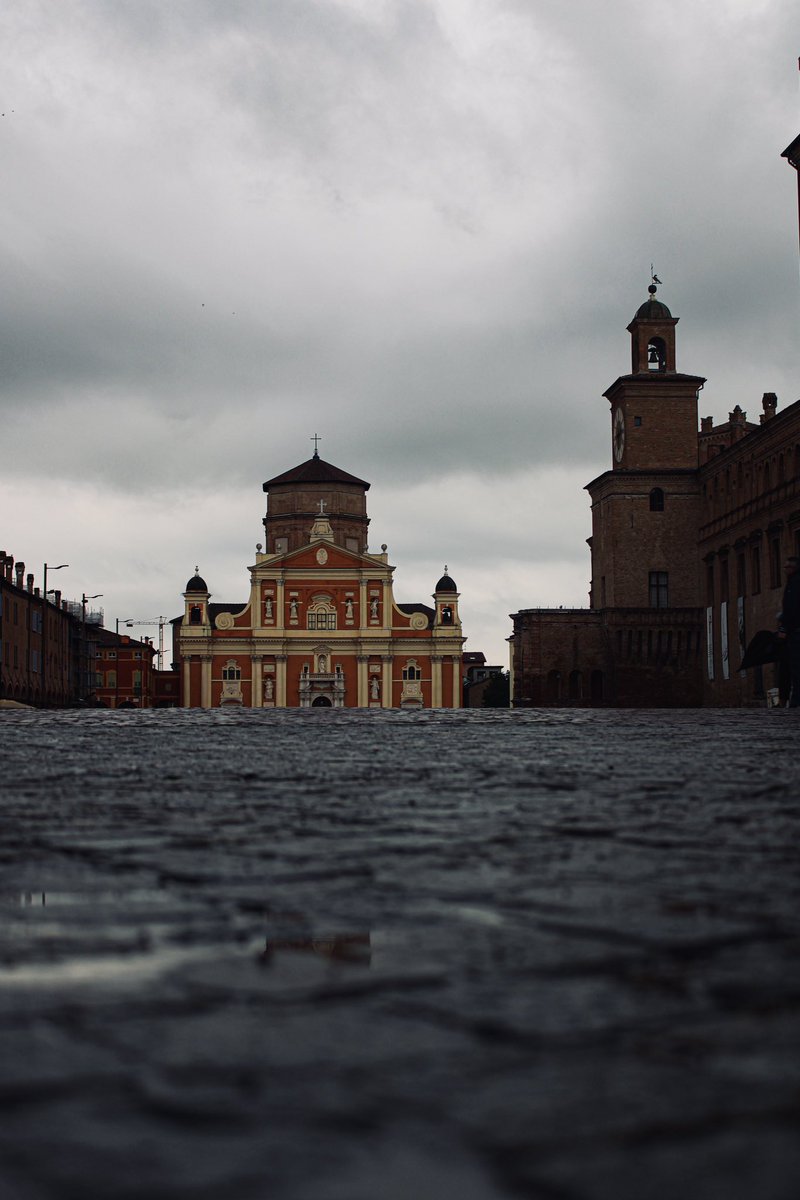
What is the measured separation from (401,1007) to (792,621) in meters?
16.5

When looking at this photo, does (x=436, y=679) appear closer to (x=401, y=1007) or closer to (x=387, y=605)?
(x=387, y=605)

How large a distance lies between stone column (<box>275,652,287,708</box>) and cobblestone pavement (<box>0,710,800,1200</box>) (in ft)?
240

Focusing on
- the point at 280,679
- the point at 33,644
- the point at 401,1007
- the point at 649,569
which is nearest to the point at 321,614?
the point at 280,679

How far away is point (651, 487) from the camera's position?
66562 millimetres

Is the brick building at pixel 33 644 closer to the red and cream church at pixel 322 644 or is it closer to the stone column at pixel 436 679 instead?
the red and cream church at pixel 322 644

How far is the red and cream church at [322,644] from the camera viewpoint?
76875mm

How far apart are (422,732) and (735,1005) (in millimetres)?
7777

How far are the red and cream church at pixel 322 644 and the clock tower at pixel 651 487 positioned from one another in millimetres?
12788

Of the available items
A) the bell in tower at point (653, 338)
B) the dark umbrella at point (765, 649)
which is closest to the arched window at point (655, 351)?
the bell in tower at point (653, 338)

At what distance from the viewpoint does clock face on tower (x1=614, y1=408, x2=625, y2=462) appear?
224 ft

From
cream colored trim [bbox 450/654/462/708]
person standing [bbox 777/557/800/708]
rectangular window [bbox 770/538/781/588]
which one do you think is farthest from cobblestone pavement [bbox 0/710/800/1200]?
cream colored trim [bbox 450/654/462/708]

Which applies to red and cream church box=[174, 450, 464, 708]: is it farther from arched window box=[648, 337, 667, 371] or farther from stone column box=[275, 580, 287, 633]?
arched window box=[648, 337, 667, 371]

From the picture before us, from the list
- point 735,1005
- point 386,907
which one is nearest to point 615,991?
point 735,1005

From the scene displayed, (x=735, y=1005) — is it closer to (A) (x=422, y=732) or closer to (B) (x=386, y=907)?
(B) (x=386, y=907)
